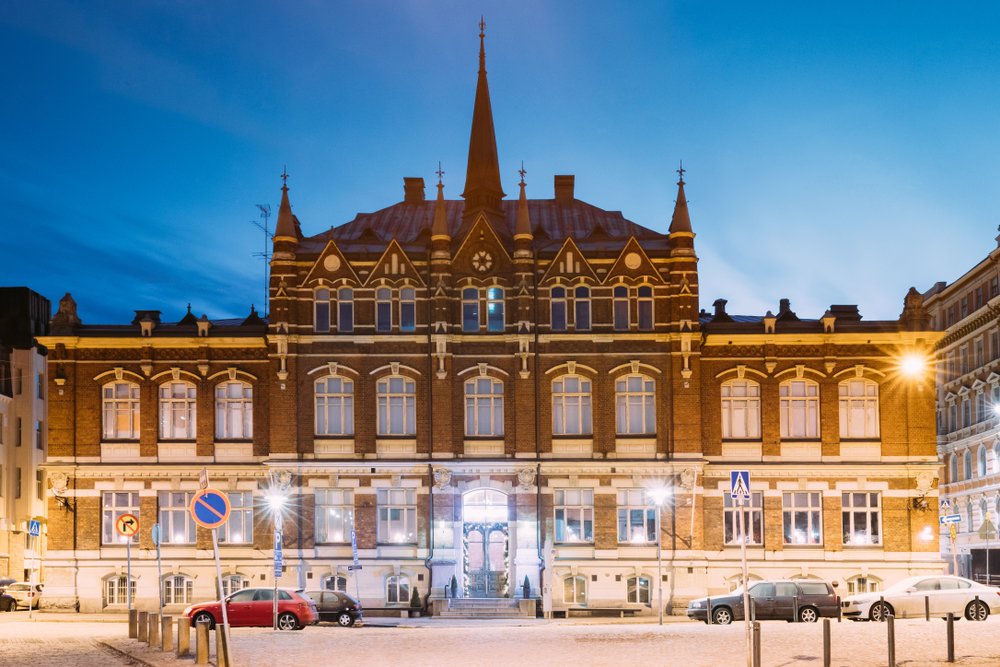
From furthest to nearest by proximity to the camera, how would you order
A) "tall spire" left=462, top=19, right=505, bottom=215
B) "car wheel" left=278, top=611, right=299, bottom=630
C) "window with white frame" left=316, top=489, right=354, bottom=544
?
1. "tall spire" left=462, top=19, right=505, bottom=215
2. "window with white frame" left=316, top=489, right=354, bottom=544
3. "car wheel" left=278, top=611, right=299, bottom=630

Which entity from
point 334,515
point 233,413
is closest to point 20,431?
point 233,413

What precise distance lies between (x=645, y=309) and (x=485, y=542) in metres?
11.5

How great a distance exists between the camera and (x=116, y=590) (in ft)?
180

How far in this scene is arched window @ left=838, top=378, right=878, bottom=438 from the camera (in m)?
54.9

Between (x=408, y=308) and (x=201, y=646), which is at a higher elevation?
(x=408, y=308)

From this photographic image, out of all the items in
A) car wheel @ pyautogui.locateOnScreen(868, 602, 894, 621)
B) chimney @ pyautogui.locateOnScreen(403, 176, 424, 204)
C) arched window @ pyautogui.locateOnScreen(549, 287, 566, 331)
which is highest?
chimney @ pyautogui.locateOnScreen(403, 176, 424, 204)

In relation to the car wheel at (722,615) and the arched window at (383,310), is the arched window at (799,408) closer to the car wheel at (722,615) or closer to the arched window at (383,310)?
the car wheel at (722,615)

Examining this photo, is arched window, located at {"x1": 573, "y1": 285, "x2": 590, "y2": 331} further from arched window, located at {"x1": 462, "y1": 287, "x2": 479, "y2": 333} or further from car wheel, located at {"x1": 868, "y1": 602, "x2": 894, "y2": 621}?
car wheel, located at {"x1": 868, "y1": 602, "x2": 894, "y2": 621}

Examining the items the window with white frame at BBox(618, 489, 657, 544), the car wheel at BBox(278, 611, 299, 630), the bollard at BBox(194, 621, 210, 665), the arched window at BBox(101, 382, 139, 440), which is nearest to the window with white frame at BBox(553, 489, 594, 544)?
the window with white frame at BBox(618, 489, 657, 544)

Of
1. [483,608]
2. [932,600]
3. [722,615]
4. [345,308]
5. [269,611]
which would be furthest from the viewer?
[345,308]

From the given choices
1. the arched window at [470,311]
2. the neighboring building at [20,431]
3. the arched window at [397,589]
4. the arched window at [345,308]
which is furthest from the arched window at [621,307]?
the neighboring building at [20,431]

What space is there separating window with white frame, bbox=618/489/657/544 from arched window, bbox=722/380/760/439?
437 centimetres

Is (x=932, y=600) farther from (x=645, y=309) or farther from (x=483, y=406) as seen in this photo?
(x=483, y=406)

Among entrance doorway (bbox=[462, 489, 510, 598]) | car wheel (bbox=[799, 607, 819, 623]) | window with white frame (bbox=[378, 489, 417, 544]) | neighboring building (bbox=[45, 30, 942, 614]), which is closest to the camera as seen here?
car wheel (bbox=[799, 607, 819, 623])
